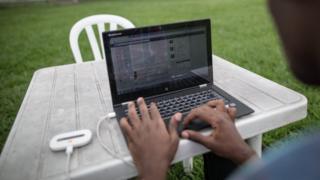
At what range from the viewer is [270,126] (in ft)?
3.39

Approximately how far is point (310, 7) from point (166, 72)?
0.76m

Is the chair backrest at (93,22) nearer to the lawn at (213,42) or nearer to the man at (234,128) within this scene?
the lawn at (213,42)

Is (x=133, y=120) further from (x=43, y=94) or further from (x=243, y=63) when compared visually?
(x=243, y=63)

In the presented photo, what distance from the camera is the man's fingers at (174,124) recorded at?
Result: 0.90 meters

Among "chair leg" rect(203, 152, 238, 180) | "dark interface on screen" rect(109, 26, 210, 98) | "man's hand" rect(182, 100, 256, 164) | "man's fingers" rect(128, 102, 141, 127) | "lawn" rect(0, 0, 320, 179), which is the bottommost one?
"lawn" rect(0, 0, 320, 179)

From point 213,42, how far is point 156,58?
11.2 feet

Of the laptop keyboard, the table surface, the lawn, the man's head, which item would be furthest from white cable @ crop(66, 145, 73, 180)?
the lawn

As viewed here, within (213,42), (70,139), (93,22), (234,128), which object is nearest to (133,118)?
(70,139)

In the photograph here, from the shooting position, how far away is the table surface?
2.77 feet

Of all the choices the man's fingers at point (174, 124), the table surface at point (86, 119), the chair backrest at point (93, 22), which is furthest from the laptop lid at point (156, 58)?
the chair backrest at point (93, 22)

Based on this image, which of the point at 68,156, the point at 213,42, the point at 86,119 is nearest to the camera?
the point at 68,156

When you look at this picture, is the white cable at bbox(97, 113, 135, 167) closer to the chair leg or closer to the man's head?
the chair leg

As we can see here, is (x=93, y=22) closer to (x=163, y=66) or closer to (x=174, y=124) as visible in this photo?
(x=163, y=66)

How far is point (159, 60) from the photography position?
1180 millimetres
